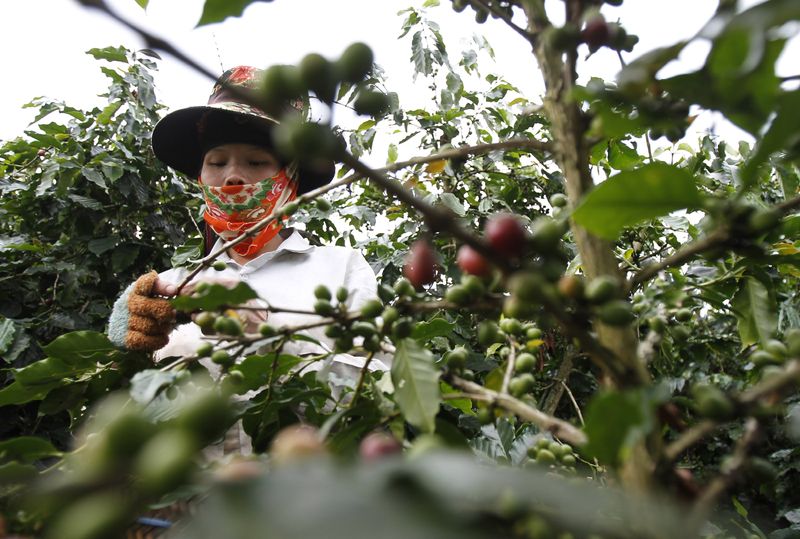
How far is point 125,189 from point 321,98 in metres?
3.11

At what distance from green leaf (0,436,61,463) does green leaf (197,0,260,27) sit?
18.5 inches

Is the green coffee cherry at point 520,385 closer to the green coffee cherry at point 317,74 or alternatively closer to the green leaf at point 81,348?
the green coffee cherry at point 317,74

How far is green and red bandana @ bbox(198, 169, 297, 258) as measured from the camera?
2.00 m

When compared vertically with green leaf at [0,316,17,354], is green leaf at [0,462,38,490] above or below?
above

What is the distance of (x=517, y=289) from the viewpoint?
0.47 m

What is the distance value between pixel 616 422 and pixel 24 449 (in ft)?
1.93

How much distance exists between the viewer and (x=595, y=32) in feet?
2.20

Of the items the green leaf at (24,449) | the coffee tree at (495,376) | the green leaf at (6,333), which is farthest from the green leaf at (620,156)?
the green leaf at (6,333)

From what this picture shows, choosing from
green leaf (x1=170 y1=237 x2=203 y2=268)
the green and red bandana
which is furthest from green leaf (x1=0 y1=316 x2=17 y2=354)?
the green and red bandana

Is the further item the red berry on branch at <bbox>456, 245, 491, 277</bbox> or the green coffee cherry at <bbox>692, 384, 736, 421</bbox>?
the red berry on branch at <bbox>456, 245, 491, 277</bbox>

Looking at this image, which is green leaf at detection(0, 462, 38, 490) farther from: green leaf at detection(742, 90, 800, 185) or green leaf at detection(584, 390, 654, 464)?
green leaf at detection(742, 90, 800, 185)

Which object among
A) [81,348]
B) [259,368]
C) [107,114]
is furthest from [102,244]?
[259,368]

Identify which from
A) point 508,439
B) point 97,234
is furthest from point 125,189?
point 508,439

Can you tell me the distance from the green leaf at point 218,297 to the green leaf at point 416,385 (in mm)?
205
